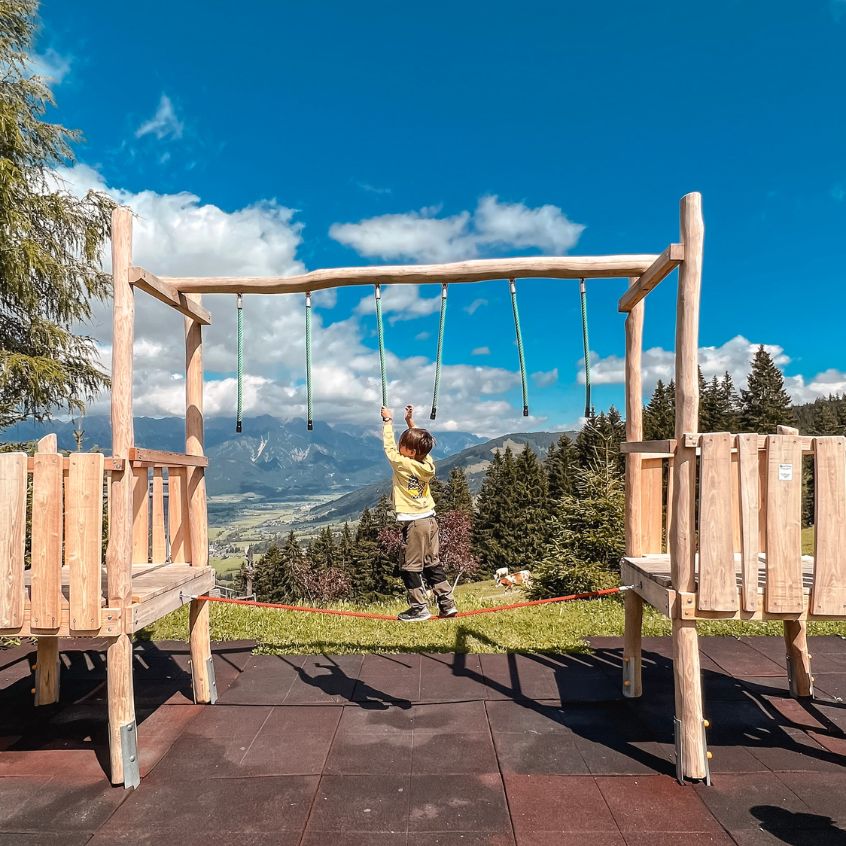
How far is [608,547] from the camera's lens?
39.1ft

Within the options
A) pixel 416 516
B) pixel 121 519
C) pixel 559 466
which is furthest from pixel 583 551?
pixel 559 466

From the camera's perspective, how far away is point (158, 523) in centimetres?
529

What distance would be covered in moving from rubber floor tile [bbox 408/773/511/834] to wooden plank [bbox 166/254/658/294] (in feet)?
11.7

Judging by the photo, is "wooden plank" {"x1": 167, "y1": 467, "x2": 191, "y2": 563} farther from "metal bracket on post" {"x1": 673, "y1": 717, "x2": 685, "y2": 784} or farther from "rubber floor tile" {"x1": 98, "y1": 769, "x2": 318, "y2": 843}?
"metal bracket on post" {"x1": 673, "y1": 717, "x2": 685, "y2": 784}

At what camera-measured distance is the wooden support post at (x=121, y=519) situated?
3734 millimetres

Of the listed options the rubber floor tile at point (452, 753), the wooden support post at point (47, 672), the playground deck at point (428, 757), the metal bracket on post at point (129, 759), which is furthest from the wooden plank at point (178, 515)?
the rubber floor tile at point (452, 753)

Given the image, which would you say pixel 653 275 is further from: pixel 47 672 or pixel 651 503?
pixel 47 672

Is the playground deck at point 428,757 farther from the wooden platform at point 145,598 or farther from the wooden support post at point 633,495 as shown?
the wooden platform at point 145,598

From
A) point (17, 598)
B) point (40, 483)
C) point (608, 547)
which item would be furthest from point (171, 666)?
point (608, 547)

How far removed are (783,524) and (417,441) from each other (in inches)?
105

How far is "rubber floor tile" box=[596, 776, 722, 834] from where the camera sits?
127 inches

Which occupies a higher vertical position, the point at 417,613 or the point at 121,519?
the point at 121,519

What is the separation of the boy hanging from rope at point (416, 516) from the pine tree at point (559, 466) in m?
41.2

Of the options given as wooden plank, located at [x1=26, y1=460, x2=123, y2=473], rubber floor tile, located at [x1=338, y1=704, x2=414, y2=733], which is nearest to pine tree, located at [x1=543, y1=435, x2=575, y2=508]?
rubber floor tile, located at [x1=338, y1=704, x2=414, y2=733]
